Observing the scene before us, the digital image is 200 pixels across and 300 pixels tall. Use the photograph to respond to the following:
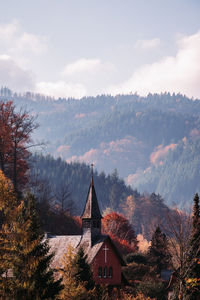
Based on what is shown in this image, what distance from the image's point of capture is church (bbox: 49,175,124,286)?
72438mm

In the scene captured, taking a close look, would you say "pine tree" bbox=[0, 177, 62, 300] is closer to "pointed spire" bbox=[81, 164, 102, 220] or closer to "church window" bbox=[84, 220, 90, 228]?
"pointed spire" bbox=[81, 164, 102, 220]

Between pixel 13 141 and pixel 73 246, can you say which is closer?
pixel 73 246

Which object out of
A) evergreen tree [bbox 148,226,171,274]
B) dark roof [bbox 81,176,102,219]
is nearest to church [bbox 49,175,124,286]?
dark roof [bbox 81,176,102,219]

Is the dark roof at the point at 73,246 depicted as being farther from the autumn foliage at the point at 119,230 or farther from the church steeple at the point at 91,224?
the autumn foliage at the point at 119,230

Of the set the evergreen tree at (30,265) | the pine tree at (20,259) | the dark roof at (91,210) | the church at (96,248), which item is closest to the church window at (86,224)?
the church at (96,248)

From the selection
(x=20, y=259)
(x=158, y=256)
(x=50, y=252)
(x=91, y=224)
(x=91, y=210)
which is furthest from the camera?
(x=158, y=256)

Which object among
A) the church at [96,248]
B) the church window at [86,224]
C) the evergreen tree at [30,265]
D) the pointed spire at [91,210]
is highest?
the pointed spire at [91,210]

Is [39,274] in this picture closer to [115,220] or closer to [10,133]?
[10,133]

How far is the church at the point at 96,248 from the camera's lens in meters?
72.4

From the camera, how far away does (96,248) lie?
7256cm

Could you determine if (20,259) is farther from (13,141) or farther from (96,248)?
(13,141)

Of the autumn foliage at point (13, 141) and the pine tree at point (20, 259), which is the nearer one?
the pine tree at point (20, 259)

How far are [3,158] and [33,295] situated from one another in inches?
1613

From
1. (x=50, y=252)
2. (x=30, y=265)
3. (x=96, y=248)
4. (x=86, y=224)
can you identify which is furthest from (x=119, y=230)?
(x=30, y=265)
